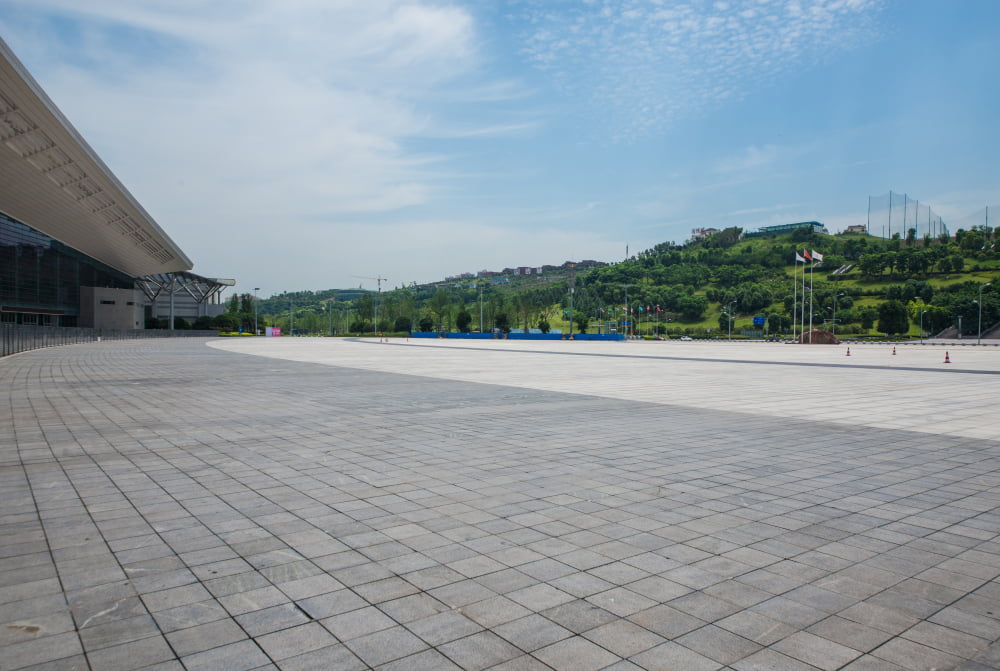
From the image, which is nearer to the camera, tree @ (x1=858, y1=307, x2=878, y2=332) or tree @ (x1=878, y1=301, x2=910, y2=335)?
tree @ (x1=878, y1=301, x2=910, y2=335)

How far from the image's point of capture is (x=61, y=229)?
47156 mm

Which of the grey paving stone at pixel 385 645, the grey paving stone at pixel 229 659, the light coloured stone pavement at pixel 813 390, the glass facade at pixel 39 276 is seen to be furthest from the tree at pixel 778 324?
the grey paving stone at pixel 229 659

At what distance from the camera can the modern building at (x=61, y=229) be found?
25344mm

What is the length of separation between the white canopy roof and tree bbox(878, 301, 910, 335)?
366ft

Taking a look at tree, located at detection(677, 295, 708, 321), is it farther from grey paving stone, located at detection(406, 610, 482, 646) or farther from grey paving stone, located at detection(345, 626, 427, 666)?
grey paving stone, located at detection(345, 626, 427, 666)

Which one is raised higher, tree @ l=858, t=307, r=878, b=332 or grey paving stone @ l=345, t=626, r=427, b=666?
tree @ l=858, t=307, r=878, b=332

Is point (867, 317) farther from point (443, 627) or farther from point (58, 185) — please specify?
point (443, 627)

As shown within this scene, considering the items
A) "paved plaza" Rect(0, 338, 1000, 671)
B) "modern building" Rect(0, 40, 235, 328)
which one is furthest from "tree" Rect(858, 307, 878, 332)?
"paved plaza" Rect(0, 338, 1000, 671)

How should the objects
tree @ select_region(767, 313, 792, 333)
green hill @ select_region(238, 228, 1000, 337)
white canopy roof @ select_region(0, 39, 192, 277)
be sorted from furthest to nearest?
tree @ select_region(767, 313, 792, 333) → green hill @ select_region(238, 228, 1000, 337) → white canopy roof @ select_region(0, 39, 192, 277)

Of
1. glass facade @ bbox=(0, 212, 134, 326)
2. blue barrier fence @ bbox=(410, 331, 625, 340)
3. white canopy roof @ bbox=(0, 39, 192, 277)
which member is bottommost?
blue barrier fence @ bbox=(410, 331, 625, 340)

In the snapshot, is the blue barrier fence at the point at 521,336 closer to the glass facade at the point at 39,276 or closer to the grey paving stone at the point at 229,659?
the glass facade at the point at 39,276

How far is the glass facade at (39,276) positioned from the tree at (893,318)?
393ft

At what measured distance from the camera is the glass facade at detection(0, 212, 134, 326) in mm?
46688

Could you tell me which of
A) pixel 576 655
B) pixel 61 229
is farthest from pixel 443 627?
pixel 61 229
